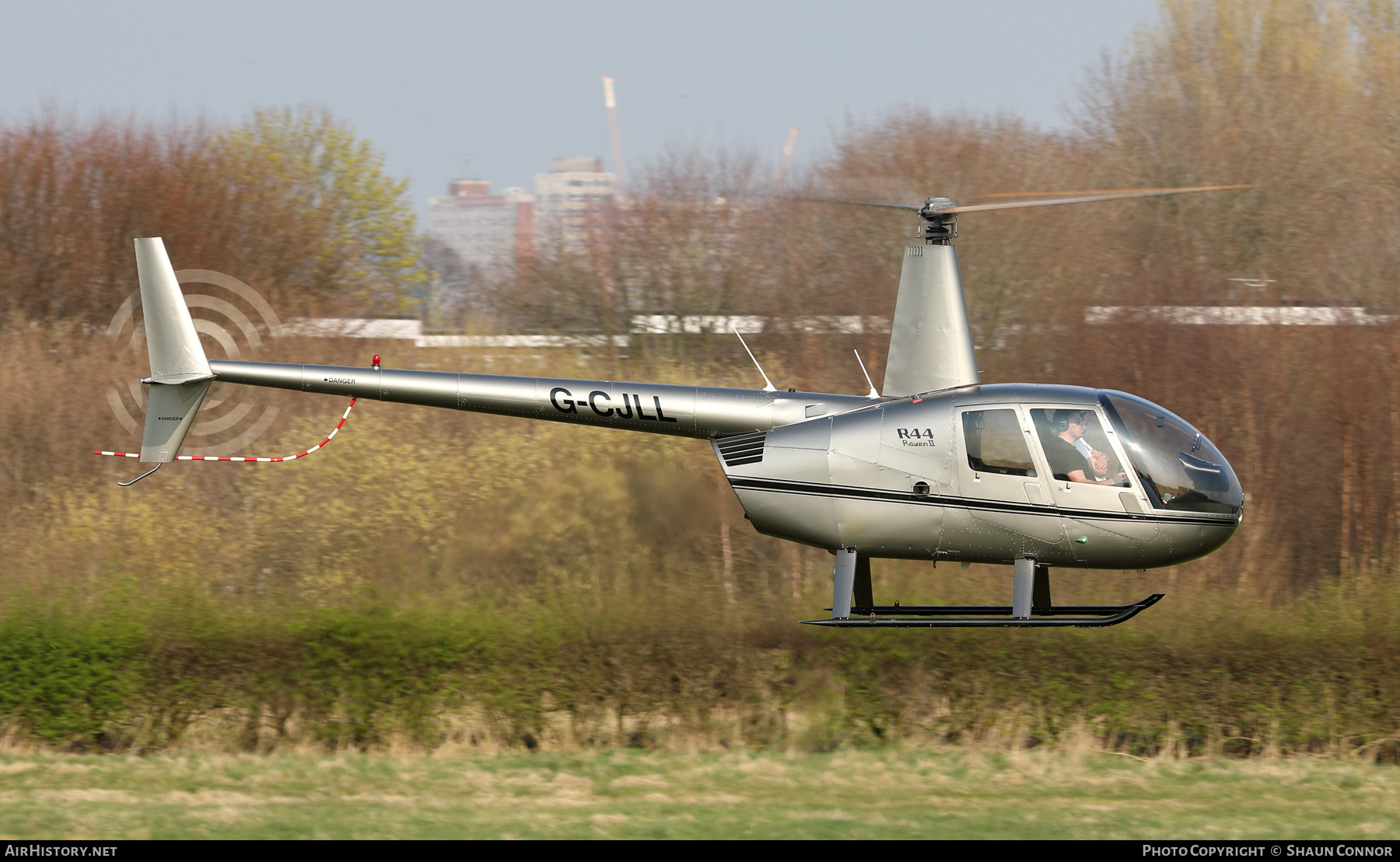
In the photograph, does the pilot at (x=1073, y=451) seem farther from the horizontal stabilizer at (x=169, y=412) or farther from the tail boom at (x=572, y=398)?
the horizontal stabilizer at (x=169, y=412)

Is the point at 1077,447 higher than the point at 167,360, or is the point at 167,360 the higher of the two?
the point at 167,360

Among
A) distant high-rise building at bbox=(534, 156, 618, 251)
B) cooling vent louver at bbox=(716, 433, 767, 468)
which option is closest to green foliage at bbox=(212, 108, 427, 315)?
distant high-rise building at bbox=(534, 156, 618, 251)

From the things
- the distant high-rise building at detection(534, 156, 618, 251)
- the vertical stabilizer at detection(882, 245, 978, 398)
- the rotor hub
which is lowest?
the vertical stabilizer at detection(882, 245, 978, 398)

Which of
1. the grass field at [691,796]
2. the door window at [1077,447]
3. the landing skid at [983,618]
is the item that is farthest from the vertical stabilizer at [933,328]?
the grass field at [691,796]

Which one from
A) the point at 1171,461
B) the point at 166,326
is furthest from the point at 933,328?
the point at 166,326

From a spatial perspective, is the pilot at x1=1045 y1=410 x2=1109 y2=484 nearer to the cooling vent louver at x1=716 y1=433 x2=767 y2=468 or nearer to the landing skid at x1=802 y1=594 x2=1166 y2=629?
the landing skid at x1=802 y1=594 x2=1166 y2=629

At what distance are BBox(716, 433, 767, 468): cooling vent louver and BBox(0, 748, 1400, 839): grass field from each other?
2.95 metres

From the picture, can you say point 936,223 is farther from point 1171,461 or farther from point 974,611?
point 974,611

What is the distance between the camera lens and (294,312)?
75.5 feet

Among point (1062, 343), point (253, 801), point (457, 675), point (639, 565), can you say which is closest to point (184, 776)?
point (253, 801)

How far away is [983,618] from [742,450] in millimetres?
2453

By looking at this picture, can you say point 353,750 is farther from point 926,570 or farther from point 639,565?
point 926,570

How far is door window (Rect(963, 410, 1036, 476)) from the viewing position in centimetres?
1081

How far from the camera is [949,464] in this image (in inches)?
431
